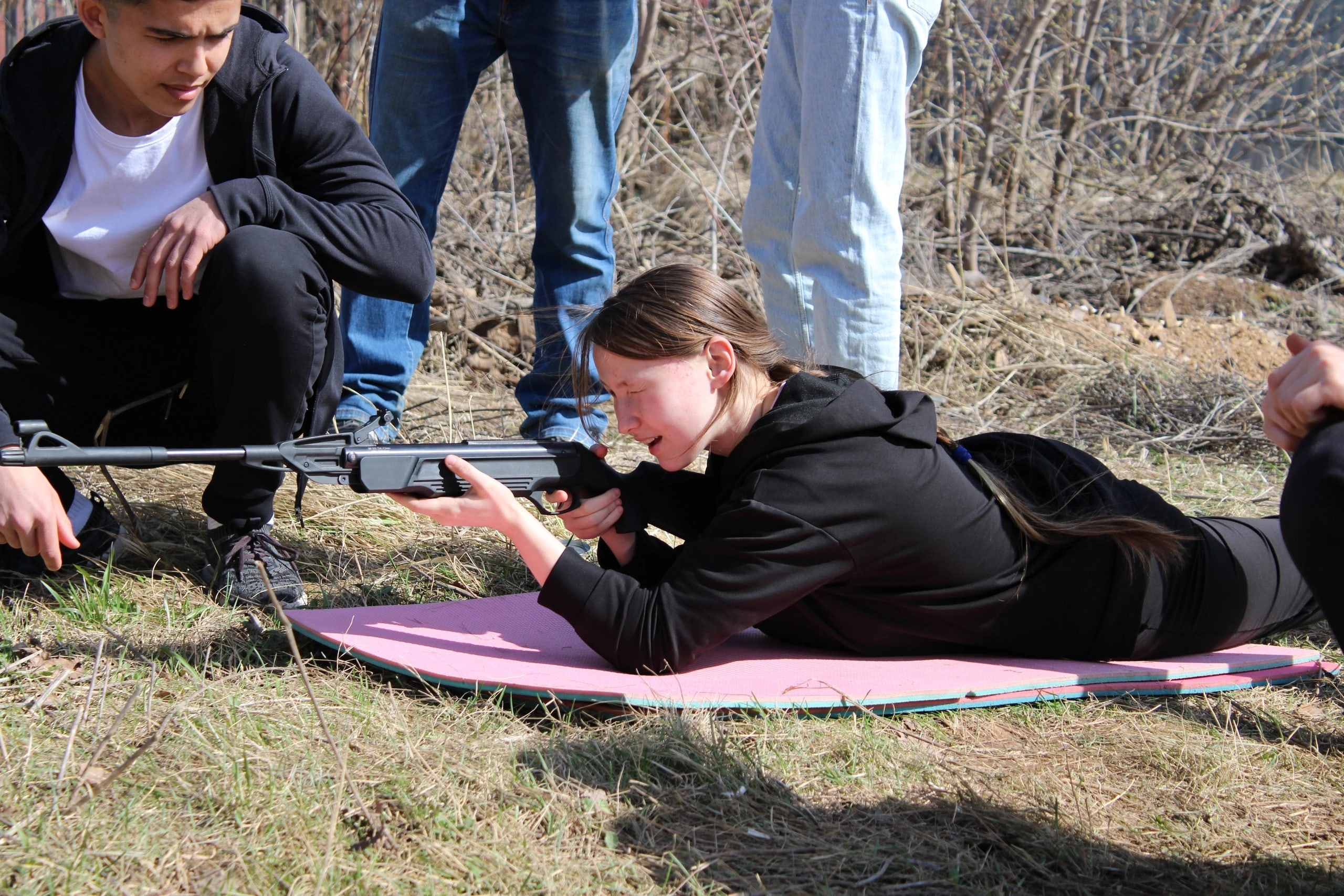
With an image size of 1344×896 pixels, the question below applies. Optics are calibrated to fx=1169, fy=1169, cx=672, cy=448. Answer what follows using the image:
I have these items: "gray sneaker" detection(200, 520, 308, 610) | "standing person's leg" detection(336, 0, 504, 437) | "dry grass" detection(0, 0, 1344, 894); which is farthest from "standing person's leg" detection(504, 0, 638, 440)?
"gray sneaker" detection(200, 520, 308, 610)

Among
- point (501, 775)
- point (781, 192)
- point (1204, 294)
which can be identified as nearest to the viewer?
point (501, 775)

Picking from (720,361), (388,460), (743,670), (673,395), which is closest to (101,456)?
(388,460)

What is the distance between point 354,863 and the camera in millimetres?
1641

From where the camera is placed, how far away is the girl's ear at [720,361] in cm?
231

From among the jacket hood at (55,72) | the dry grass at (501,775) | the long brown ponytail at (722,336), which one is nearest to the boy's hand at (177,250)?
the jacket hood at (55,72)

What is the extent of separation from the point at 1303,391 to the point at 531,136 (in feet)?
8.16

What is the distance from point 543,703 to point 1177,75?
6.90 metres

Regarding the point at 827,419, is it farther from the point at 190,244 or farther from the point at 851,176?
the point at 190,244

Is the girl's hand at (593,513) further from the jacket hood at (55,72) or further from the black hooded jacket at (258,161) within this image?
Result: the jacket hood at (55,72)

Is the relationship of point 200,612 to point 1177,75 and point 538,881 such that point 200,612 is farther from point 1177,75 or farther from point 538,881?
point 1177,75

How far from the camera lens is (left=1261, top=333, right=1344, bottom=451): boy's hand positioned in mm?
1757

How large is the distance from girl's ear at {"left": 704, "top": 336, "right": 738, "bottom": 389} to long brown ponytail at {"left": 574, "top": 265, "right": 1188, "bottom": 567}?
0.05ft

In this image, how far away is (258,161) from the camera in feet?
8.75

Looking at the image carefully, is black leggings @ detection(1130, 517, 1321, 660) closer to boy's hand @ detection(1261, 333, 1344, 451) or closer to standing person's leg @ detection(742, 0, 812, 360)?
boy's hand @ detection(1261, 333, 1344, 451)
